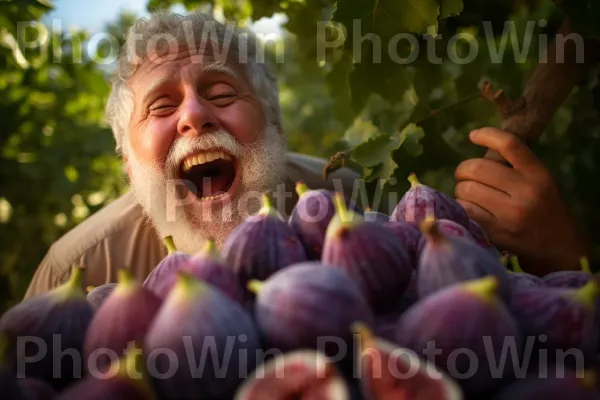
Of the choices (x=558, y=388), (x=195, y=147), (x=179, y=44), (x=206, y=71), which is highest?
(x=179, y=44)

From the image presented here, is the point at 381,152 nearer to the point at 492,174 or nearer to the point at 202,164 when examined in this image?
the point at 492,174

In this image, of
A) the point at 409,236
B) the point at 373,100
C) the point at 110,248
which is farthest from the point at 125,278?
the point at 373,100

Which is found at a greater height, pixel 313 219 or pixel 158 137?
pixel 158 137

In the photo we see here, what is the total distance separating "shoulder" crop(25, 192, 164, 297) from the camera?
215cm

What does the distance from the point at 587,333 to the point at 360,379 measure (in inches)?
10.3

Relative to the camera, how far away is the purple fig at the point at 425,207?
3.13 feet

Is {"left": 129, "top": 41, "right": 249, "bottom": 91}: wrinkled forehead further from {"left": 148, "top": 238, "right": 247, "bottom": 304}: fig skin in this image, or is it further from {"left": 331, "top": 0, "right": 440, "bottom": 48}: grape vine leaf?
{"left": 148, "top": 238, "right": 247, "bottom": 304}: fig skin

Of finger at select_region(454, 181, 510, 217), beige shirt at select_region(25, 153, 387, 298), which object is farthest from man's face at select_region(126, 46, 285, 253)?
finger at select_region(454, 181, 510, 217)

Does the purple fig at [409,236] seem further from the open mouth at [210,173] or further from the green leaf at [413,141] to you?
the open mouth at [210,173]

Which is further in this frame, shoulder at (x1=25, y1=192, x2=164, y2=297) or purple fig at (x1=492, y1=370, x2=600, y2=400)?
shoulder at (x1=25, y1=192, x2=164, y2=297)

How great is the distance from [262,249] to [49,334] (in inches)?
10.2

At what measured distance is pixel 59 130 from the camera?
3658mm

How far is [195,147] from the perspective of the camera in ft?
5.64

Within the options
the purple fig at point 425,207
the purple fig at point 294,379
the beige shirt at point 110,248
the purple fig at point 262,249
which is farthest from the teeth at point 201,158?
the purple fig at point 294,379
